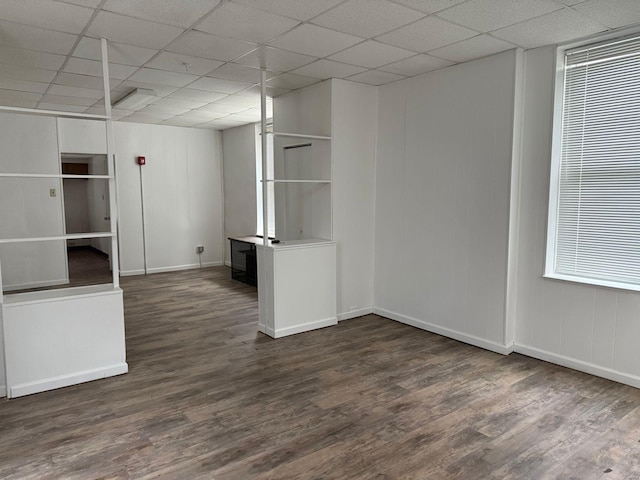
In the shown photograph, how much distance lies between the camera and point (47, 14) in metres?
3.06

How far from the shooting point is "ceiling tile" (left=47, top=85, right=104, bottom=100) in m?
5.20

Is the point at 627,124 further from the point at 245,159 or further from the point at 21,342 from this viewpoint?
the point at 245,159

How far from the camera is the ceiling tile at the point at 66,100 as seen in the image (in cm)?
568

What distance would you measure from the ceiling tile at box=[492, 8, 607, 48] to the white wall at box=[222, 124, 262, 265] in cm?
502

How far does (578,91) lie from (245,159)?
5.62 m

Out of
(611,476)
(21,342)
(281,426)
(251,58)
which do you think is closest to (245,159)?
(251,58)

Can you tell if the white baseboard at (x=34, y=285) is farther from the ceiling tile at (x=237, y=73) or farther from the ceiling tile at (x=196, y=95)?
the ceiling tile at (x=237, y=73)

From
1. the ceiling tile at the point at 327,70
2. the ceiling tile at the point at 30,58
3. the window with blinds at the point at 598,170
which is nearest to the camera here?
the window with blinds at the point at 598,170

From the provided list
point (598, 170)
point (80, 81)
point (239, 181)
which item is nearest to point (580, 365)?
point (598, 170)

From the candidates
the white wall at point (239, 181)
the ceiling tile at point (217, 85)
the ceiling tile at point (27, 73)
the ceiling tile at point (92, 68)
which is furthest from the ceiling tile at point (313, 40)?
the white wall at point (239, 181)

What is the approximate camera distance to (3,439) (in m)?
2.72

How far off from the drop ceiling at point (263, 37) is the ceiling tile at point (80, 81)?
0.04 ft

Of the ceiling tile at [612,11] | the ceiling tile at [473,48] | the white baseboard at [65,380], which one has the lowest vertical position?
the white baseboard at [65,380]

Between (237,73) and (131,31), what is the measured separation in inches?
52.4
